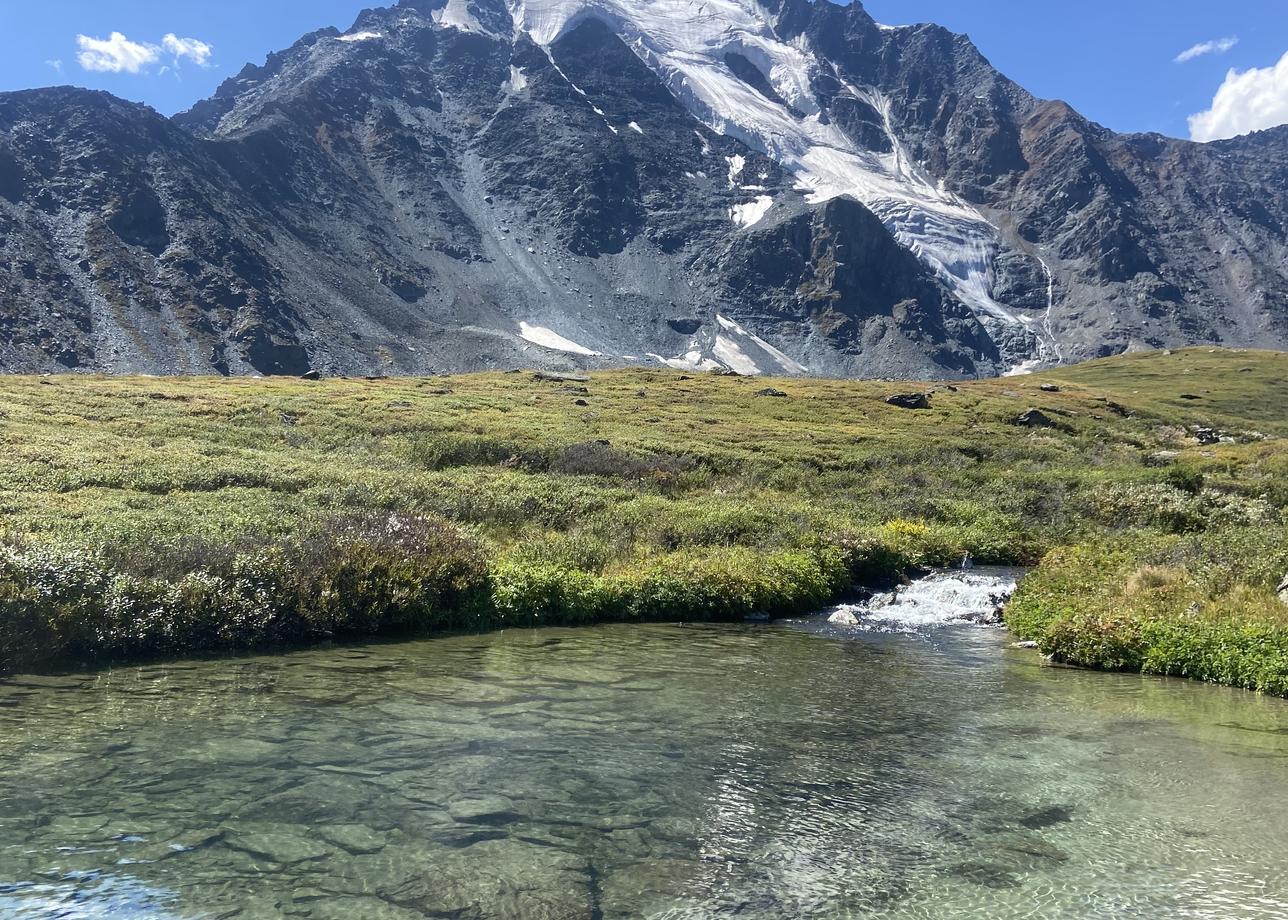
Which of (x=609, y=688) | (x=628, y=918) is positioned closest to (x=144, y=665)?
(x=609, y=688)

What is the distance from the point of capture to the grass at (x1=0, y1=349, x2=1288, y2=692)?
1900 cm

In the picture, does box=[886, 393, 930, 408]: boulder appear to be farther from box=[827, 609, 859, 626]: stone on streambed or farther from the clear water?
the clear water

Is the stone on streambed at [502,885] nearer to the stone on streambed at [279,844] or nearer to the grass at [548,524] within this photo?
the stone on streambed at [279,844]

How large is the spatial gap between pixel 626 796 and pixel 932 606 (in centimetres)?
1887

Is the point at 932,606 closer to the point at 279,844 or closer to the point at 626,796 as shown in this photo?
the point at 626,796

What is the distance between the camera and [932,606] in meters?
27.5

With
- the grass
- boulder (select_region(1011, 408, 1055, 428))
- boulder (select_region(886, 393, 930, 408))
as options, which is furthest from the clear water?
boulder (select_region(886, 393, 930, 408))

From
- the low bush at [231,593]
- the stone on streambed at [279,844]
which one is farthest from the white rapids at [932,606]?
the stone on streambed at [279,844]

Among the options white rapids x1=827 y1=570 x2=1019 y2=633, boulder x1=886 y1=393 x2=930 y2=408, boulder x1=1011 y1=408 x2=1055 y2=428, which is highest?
boulder x1=886 y1=393 x2=930 y2=408

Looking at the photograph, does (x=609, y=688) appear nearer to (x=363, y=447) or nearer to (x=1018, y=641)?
(x=1018, y=641)

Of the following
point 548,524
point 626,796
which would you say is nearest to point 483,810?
point 626,796

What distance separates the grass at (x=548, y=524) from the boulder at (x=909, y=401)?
25.3 metres

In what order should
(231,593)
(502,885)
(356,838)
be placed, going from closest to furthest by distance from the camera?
1. (502,885)
2. (356,838)
3. (231,593)

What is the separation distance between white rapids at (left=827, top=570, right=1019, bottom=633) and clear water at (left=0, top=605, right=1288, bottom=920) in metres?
7.53
